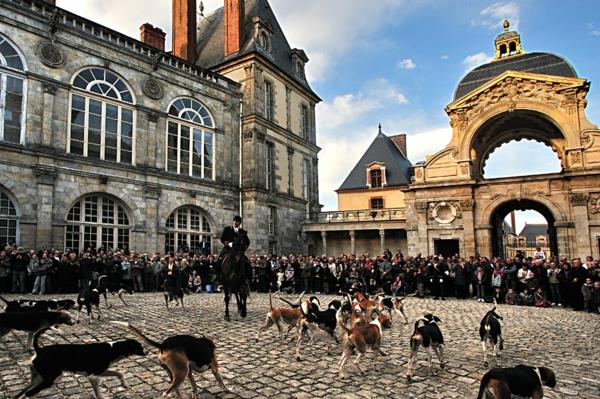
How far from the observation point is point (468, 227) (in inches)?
921

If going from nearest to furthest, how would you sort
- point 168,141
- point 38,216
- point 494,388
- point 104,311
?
point 494,388
point 104,311
point 38,216
point 168,141

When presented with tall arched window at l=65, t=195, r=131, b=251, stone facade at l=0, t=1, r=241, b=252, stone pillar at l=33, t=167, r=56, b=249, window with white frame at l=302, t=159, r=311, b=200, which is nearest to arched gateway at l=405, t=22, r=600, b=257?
window with white frame at l=302, t=159, r=311, b=200

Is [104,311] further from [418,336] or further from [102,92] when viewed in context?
[102,92]

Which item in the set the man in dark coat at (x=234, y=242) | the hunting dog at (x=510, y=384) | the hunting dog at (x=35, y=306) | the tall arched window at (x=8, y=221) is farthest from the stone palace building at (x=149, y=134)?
the hunting dog at (x=510, y=384)

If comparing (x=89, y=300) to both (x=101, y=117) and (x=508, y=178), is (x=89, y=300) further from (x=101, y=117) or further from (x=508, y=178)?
(x=508, y=178)

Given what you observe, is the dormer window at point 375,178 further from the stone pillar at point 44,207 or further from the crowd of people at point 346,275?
the stone pillar at point 44,207

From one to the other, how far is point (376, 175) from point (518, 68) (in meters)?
16.2

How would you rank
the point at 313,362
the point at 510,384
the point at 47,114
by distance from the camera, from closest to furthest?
1. the point at 510,384
2. the point at 313,362
3. the point at 47,114

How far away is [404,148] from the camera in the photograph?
1704 inches

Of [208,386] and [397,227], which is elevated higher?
[397,227]

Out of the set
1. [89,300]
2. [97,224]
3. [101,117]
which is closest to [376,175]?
[101,117]

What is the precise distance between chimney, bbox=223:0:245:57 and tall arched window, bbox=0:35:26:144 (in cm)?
1470

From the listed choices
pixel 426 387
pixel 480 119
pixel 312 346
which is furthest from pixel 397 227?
pixel 426 387

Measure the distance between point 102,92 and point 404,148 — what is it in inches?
1238
